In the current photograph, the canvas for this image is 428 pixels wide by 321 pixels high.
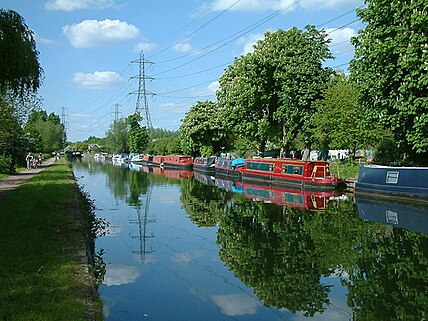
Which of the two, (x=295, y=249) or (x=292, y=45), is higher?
(x=292, y=45)

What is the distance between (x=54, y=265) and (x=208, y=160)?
4125 centimetres

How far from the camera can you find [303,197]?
25.2m

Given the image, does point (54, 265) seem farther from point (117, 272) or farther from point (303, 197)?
point (303, 197)

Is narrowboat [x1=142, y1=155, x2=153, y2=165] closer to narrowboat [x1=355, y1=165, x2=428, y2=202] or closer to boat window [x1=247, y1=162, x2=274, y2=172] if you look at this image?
boat window [x1=247, y1=162, x2=274, y2=172]

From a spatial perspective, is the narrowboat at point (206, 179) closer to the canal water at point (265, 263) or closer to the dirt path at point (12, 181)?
the dirt path at point (12, 181)

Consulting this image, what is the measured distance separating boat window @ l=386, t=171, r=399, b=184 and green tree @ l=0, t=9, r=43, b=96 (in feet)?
54.3

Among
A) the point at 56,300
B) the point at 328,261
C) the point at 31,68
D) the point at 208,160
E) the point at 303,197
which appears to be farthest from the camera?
the point at 208,160

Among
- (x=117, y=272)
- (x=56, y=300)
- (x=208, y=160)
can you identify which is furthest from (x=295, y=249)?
(x=208, y=160)

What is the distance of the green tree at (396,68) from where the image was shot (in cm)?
2014

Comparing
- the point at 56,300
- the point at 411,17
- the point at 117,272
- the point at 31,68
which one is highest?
the point at 411,17

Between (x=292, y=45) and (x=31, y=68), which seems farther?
(x=292, y=45)

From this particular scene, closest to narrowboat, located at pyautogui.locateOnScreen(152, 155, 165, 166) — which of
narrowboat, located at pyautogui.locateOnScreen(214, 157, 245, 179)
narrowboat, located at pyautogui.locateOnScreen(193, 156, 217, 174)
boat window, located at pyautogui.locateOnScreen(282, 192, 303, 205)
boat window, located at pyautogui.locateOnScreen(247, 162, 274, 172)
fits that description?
narrowboat, located at pyautogui.locateOnScreen(193, 156, 217, 174)

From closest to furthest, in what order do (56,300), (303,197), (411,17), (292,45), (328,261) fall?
(56,300) → (328,261) → (411,17) → (303,197) → (292,45)

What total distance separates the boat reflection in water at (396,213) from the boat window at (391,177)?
0.95 metres
